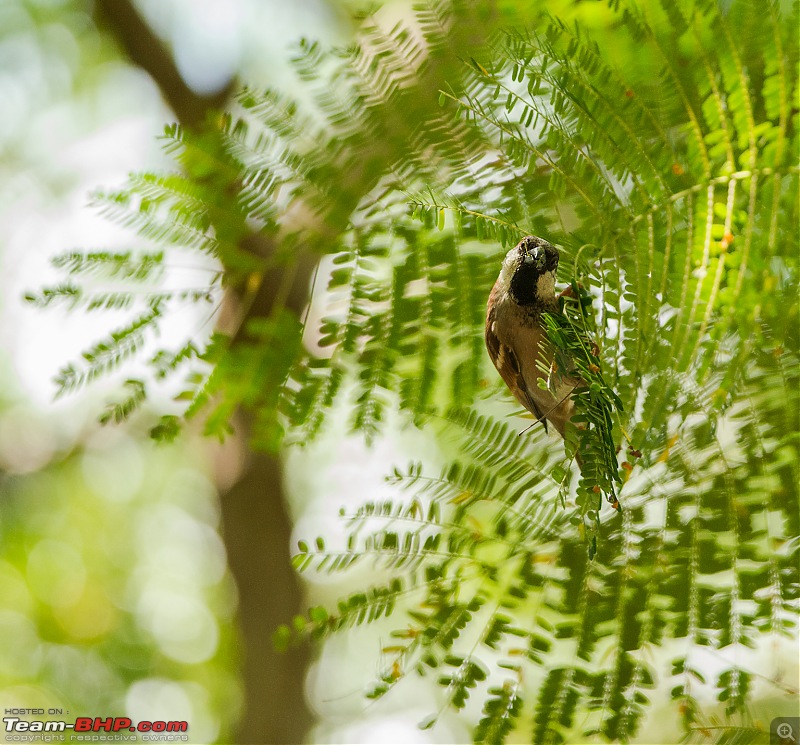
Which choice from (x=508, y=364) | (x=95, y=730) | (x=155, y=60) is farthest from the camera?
(x=155, y=60)

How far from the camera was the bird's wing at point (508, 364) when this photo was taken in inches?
34.2

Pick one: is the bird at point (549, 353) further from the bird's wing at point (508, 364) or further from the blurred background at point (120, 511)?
the blurred background at point (120, 511)

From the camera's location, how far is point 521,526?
1130 millimetres

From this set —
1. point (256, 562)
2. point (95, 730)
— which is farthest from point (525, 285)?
point (256, 562)

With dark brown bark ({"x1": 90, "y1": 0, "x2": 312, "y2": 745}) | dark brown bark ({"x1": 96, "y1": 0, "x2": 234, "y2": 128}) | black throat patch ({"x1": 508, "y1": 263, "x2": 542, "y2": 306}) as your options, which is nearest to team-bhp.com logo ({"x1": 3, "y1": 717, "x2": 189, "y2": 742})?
dark brown bark ({"x1": 90, "y1": 0, "x2": 312, "y2": 745})

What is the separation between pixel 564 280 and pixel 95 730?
2239 millimetres

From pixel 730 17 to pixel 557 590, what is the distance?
831 millimetres

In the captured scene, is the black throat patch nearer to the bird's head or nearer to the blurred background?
the bird's head

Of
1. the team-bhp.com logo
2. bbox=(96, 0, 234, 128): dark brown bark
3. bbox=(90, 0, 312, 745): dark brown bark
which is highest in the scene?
bbox=(96, 0, 234, 128): dark brown bark

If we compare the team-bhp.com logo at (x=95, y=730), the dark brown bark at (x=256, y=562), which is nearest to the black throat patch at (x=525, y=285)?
the team-bhp.com logo at (x=95, y=730)

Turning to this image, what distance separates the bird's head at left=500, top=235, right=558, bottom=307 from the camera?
764mm

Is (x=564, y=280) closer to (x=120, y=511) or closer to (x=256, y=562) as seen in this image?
(x=256, y=562)

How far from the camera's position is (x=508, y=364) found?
2.89ft

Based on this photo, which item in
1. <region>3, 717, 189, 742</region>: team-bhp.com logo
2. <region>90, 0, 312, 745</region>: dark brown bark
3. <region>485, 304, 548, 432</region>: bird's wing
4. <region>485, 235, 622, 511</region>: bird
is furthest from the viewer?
<region>90, 0, 312, 745</region>: dark brown bark
